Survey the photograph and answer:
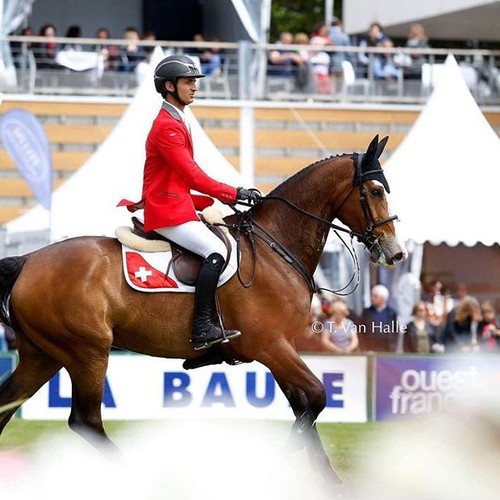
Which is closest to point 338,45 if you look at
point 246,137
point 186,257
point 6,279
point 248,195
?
point 246,137

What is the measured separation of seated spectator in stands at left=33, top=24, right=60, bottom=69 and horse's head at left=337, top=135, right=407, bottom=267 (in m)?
14.8

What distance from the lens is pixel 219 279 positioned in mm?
9047

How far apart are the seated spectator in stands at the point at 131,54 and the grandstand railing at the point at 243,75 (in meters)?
0.04

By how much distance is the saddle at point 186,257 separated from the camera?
9.11m

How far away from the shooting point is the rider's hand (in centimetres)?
909

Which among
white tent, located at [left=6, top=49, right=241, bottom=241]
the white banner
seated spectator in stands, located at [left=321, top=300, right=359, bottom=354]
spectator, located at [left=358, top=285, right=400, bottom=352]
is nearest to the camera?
the white banner

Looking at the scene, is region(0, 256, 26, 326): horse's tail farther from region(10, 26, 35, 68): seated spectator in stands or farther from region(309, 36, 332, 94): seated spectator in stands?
region(309, 36, 332, 94): seated spectator in stands

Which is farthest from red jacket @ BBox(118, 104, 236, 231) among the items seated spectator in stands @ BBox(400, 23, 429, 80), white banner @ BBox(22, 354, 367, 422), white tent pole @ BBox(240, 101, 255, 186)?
seated spectator in stands @ BBox(400, 23, 429, 80)

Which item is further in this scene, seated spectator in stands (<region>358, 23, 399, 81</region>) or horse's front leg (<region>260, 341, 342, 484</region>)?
seated spectator in stands (<region>358, 23, 399, 81</region>)

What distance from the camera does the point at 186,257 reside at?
9188mm

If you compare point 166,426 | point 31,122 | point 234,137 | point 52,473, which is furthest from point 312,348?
point 234,137

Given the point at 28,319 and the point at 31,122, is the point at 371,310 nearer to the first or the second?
the point at 31,122

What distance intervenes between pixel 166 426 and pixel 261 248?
16.5 ft

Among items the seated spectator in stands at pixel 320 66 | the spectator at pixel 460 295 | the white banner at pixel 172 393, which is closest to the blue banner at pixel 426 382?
the white banner at pixel 172 393
